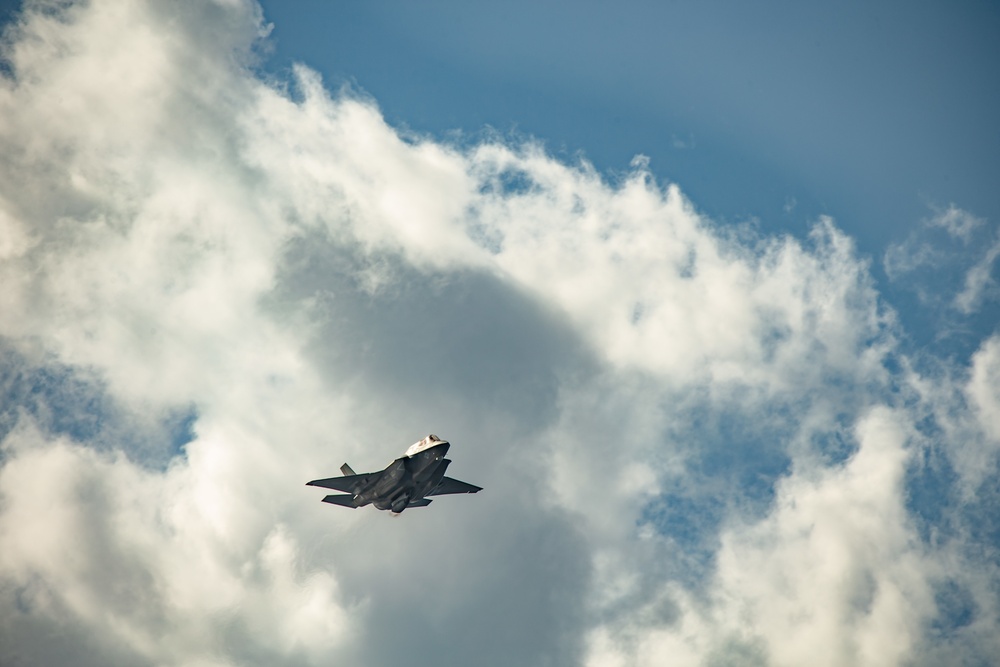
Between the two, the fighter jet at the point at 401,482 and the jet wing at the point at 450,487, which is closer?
the fighter jet at the point at 401,482

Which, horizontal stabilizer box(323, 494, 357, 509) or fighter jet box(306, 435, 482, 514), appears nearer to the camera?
fighter jet box(306, 435, 482, 514)

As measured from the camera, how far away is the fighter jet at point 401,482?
367 ft

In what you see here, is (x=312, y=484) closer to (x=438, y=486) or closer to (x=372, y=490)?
(x=372, y=490)

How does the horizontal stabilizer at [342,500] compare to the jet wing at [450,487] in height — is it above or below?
below

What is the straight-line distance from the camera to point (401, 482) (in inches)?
4498

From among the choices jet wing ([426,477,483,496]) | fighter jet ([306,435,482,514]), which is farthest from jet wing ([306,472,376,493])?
jet wing ([426,477,483,496])

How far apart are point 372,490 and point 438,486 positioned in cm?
918

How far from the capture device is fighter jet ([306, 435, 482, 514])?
111938 millimetres

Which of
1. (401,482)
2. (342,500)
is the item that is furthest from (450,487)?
(342,500)

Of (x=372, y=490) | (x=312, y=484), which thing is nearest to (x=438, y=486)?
(x=372, y=490)

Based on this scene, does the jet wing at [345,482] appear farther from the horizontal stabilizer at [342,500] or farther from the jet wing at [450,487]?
the jet wing at [450,487]

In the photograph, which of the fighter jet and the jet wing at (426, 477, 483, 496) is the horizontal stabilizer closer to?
the fighter jet

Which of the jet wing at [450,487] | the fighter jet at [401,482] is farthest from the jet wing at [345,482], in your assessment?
the jet wing at [450,487]

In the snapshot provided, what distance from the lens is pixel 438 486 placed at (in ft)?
393
